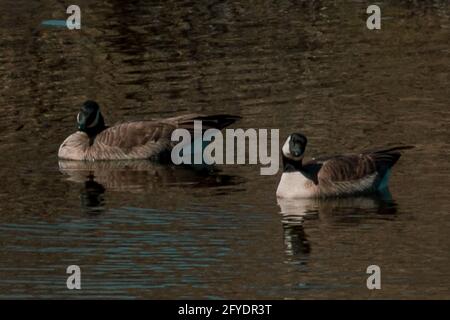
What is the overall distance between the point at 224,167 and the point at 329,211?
2794mm

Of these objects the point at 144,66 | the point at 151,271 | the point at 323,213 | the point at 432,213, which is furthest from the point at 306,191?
the point at 144,66

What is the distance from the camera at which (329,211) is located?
1989cm

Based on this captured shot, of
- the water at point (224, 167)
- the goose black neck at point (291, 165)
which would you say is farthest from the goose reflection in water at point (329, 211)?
the goose black neck at point (291, 165)

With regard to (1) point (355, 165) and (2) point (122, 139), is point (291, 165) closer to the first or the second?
(1) point (355, 165)

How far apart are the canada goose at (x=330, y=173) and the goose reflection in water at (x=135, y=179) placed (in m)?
0.93

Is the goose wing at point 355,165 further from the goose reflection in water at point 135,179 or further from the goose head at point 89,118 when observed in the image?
Result: the goose head at point 89,118

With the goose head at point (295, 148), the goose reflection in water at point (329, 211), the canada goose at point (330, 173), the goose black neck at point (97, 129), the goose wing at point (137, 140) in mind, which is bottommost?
the goose reflection in water at point (329, 211)

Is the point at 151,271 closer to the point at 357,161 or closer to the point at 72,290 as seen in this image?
the point at 72,290

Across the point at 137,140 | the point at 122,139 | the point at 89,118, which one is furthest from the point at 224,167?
the point at 89,118

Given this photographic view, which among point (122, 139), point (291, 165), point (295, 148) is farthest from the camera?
point (122, 139)

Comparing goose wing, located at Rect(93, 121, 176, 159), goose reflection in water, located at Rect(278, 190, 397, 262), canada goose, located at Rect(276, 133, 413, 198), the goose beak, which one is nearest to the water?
goose reflection in water, located at Rect(278, 190, 397, 262)

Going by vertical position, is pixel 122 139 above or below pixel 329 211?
above

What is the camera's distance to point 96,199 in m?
20.7

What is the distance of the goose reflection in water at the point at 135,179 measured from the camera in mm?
20891
